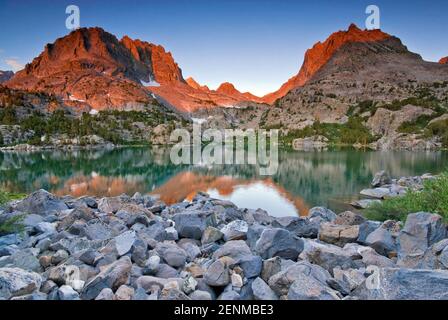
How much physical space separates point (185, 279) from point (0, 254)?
3301mm

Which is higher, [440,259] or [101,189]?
[440,259]

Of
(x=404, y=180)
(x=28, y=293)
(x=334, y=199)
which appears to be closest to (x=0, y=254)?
Answer: (x=28, y=293)

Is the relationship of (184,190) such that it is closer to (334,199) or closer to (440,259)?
(334,199)

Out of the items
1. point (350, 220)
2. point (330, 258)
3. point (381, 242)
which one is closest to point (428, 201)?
point (350, 220)

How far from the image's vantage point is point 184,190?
2245 cm

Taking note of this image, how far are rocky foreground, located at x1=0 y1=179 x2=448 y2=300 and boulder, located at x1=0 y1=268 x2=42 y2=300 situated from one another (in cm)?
1

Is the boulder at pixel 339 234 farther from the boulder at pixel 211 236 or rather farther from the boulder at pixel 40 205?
the boulder at pixel 40 205

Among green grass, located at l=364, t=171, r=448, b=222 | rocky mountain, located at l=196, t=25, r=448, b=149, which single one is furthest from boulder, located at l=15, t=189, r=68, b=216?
rocky mountain, located at l=196, t=25, r=448, b=149

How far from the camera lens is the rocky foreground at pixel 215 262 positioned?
385 cm

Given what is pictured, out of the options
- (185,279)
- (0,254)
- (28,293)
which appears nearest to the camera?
(28,293)

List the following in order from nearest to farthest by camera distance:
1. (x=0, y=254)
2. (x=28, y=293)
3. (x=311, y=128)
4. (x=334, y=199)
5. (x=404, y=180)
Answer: (x=28, y=293) → (x=0, y=254) → (x=334, y=199) → (x=404, y=180) → (x=311, y=128)

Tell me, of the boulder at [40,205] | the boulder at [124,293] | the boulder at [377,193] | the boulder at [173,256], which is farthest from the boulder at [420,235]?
the boulder at [377,193]

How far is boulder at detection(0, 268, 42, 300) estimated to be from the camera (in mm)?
3798
